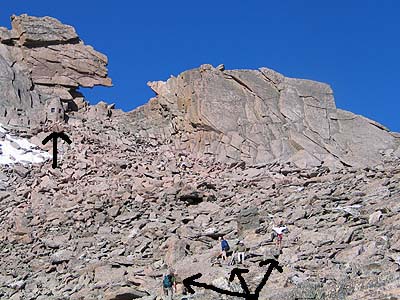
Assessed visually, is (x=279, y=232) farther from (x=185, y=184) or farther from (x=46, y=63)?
(x=46, y=63)

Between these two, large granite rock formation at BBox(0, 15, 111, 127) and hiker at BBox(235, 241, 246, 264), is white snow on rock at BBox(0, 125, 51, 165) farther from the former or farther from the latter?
hiker at BBox(235, 241, 246, 264)

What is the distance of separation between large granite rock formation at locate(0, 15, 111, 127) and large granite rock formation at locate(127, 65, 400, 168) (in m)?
7.46

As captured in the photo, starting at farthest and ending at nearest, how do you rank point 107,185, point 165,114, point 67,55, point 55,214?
point 67,55
point 165,114
point 107,185
point 55,214

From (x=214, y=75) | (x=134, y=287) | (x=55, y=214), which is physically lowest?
(x=134, y=287)

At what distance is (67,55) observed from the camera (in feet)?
173

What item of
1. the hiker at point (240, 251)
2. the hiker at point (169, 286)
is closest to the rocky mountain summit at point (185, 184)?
the hiker at point (240, 251)

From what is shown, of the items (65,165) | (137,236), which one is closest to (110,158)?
(65,165)

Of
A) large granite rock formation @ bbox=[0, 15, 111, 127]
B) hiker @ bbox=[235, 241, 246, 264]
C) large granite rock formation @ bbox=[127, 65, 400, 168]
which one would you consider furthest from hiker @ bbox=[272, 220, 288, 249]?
large granite rock formation @ bbox=[0, 15, 111, 127]

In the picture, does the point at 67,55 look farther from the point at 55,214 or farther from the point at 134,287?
the point at 134,287

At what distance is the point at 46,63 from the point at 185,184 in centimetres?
2294

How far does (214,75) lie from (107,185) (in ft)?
49.1

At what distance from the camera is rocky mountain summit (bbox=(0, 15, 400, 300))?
1959 centimetres

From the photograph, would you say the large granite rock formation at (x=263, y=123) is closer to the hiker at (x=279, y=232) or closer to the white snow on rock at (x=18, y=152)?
the white snow on rock at (x=18, y=152)

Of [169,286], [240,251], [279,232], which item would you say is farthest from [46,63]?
[169,286]
